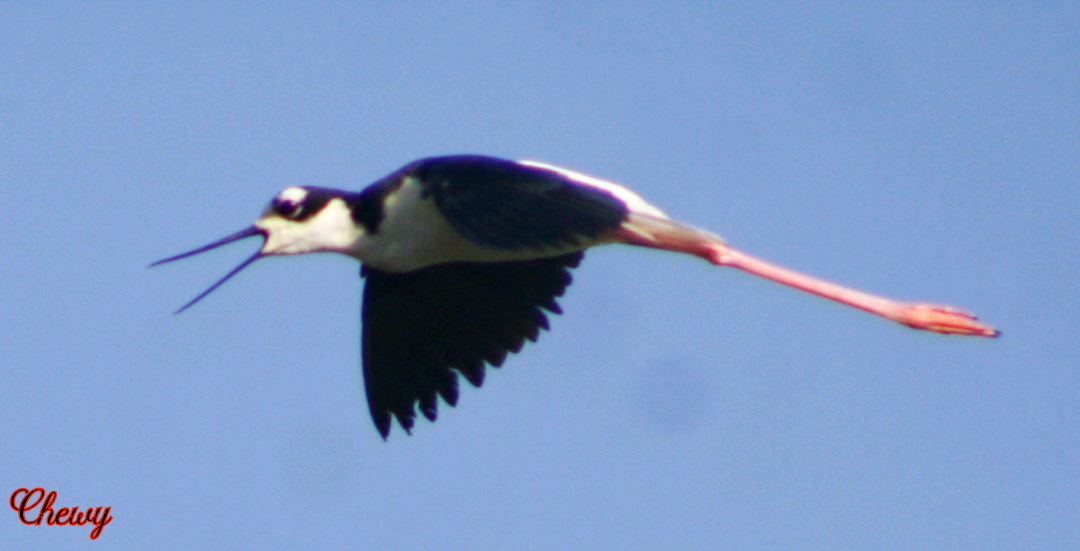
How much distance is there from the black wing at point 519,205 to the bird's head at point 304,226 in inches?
27.2

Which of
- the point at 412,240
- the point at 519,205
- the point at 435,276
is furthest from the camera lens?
the point at 435,276

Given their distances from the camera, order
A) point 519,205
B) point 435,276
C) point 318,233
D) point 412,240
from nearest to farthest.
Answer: point 519,205
point 412,240
point 318,233
point 435,276

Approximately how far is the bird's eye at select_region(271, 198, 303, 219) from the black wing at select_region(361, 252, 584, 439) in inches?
21.5

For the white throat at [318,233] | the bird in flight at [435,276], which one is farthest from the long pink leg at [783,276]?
the white throat at [318,233]

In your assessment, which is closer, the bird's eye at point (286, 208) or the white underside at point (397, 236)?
the white underside at point (397, 236)

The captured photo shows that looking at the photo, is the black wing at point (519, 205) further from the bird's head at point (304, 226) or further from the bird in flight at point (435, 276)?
the bird's head at point (304, 226)

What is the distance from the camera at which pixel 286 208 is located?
7402 millimetres

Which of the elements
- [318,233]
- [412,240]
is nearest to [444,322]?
[412,240]

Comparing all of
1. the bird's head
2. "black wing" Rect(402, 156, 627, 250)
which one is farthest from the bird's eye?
"black wing" Rect(402, 156, 627, 250)

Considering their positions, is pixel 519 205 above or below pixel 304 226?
above

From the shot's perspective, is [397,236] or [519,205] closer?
[519,205]

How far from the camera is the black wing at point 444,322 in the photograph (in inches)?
303

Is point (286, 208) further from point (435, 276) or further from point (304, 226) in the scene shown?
point (435, 276)

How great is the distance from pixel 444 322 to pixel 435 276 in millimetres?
254
